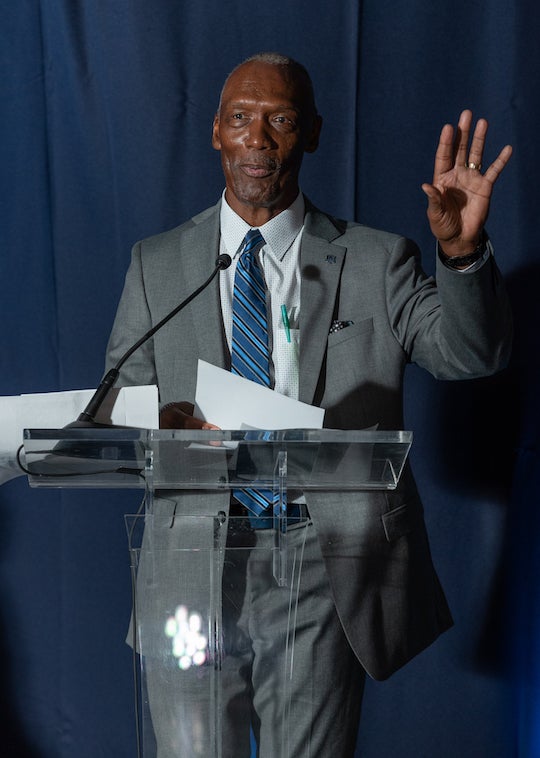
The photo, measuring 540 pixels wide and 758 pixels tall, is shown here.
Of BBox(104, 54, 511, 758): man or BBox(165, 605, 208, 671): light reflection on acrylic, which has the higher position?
BBox(104, 54, 511, 758): man

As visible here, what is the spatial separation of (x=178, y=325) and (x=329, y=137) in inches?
34.0

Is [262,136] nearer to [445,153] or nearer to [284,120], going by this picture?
[284,120]

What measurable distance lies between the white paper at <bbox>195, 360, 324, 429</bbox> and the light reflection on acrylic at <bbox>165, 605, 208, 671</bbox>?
25 cm

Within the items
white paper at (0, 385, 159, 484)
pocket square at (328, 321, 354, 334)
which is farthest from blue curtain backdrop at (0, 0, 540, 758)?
white paper at (0, 385, 159, 484)

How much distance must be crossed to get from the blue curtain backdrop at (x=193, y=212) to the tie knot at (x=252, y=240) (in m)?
0.68

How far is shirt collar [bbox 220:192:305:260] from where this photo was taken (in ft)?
5.94

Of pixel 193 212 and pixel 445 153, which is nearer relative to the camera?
pixel 445 153

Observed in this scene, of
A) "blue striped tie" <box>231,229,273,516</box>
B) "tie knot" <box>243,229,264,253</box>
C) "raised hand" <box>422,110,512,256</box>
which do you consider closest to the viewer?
"raised hand" <box>422,110,512,256</box>

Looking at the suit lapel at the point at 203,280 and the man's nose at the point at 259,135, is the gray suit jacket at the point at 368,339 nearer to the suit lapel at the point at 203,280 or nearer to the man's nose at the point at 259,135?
the suit lapel at the point at 203,280

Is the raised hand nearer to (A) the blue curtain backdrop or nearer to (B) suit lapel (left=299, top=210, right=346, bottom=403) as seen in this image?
(B) suit lapel (left=299, top=210, right=346, bottom=403)

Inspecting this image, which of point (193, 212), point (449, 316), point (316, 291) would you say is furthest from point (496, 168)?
point (193, 212)

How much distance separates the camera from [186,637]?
1.17 metres

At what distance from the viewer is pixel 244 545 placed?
3.87ft

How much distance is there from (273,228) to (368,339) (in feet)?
0.88
